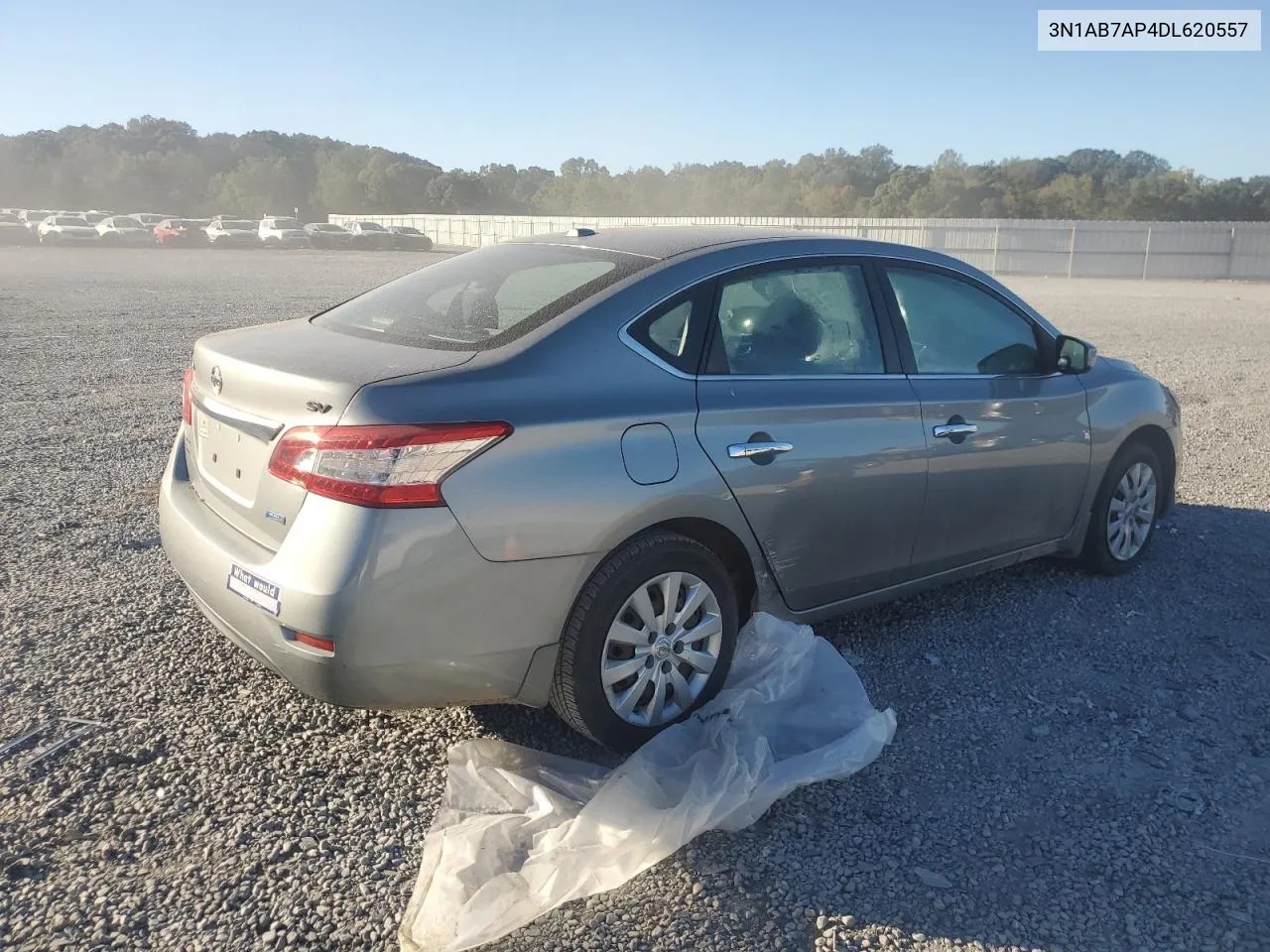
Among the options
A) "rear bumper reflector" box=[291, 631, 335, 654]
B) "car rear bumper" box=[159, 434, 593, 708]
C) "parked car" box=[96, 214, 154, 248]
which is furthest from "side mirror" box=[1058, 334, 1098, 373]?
"parked car" box=[96, 214, 154, 248]

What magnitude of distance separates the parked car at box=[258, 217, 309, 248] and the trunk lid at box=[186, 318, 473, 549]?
1961 inches

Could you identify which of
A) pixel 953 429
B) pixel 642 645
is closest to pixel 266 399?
pixel 642 645

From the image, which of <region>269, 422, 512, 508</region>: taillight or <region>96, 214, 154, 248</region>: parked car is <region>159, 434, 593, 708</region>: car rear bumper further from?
<region>96, 214, 154, 248</region>: parked car

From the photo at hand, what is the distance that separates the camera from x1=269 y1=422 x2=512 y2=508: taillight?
9.16 ft

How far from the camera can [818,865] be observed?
113 inches

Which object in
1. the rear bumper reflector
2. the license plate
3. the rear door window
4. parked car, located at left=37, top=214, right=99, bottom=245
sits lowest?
the rear bumper reflector

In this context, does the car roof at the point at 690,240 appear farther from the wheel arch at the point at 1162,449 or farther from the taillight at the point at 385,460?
the wheel arch at the point at 1162,449

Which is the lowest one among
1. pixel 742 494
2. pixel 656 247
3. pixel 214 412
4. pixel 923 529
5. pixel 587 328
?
pixel 923 529

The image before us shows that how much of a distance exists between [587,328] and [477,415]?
0.56 metres

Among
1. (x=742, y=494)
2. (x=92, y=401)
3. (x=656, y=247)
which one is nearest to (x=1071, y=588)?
(x=742, y=494)

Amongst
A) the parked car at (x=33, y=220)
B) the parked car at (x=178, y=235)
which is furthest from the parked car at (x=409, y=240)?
the parked car at (x=33, y=220)

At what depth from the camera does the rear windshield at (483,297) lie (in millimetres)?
3417

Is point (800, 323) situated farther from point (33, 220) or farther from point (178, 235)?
point (33, 220)

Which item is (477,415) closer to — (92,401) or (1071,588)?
(1071,588)
